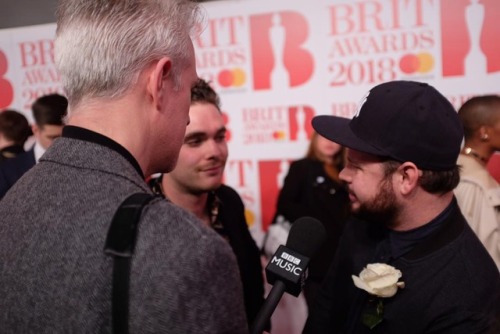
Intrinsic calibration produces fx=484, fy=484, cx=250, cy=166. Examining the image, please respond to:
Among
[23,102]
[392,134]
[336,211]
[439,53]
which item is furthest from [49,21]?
[392,134]

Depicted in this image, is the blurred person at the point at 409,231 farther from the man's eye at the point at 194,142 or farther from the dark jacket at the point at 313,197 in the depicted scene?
the dark jacket at the point at 313,197

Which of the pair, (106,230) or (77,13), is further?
(77,13)

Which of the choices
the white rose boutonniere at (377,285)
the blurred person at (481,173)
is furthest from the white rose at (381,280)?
the blurred person at (481,173)

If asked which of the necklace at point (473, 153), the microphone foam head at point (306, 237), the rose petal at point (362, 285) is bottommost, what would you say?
the rose petal at point (362, 285)

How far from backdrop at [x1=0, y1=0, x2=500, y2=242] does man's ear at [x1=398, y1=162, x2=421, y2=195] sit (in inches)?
64.2

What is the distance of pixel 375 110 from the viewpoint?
1355mm

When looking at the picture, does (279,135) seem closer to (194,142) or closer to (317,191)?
(317,191)

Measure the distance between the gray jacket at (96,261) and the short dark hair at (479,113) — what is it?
2.14 metres

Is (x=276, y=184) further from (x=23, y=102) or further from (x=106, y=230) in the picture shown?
(x=106, y=230)

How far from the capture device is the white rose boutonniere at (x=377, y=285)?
1222 millimetres

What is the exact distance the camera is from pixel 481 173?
2303 millimetres

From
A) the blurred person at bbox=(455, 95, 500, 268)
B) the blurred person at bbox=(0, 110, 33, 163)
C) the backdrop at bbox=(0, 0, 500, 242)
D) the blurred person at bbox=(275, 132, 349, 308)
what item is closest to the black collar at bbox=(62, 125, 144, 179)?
the blurred person at bbox=(455, 95, 500, 268)

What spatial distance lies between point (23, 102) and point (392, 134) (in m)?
2.90

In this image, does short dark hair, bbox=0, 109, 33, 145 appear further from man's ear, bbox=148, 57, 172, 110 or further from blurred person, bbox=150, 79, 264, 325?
man's ear, bbox=148, 57, 172, 110
